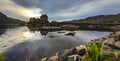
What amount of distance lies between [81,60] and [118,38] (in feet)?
39.3

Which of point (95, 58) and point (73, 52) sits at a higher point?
point (95, 58)

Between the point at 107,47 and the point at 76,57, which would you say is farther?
the point at 107,47

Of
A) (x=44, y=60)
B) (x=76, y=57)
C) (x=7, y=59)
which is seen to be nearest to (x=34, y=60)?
(x=44, y=60)

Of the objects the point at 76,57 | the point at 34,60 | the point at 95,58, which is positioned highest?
the point at 95,58

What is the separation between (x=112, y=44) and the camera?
100ft

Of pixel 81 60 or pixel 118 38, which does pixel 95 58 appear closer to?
pixel 81 60

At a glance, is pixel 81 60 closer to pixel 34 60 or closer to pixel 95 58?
pixel 95 58

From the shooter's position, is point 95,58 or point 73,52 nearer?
point 95,58

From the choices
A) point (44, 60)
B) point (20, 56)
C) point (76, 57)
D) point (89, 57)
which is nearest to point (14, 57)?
point (20, 56)

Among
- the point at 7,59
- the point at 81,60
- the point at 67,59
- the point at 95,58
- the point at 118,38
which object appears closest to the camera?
the point at 95,58

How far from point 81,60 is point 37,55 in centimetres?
1743

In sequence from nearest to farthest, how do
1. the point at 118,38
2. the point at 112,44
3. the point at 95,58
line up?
the point at 95,58
the point at 112,44
the point at 118,38

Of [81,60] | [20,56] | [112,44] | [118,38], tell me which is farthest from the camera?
[20,56]

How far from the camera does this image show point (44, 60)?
35.0m
